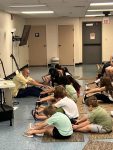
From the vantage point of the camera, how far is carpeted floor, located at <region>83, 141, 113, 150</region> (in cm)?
464

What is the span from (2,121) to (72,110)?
1.41m

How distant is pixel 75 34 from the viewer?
16.2 meters

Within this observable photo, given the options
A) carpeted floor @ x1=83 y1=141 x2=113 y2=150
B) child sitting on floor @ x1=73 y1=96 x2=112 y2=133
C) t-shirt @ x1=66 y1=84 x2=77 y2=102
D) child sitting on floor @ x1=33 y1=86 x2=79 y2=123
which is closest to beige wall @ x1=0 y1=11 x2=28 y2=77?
t-shirt @ x1=66 y1=84 x2=77 y2=102

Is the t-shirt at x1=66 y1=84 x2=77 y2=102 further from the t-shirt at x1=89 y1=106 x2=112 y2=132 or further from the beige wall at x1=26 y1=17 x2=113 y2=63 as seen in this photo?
the beige wall at x1=26 y1=17 x2=113 y2=63

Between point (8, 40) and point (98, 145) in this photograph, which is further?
point (8, 40)

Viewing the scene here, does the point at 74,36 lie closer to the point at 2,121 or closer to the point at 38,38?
the point at 38,38

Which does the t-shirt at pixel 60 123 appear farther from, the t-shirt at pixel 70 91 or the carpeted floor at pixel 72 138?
the t-shirt at pixel 70 91

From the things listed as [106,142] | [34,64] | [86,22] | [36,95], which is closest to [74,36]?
[86,22]

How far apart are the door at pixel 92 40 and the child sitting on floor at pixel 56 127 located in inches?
466

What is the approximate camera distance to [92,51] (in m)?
16.9

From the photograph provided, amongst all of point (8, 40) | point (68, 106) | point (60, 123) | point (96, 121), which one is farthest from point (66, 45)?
point (60, 123)

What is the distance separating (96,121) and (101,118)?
12 cm

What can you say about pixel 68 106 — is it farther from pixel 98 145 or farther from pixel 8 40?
pixel 8 40

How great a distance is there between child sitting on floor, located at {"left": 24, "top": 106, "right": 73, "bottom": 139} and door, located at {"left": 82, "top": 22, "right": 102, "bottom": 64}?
38.8 ft
